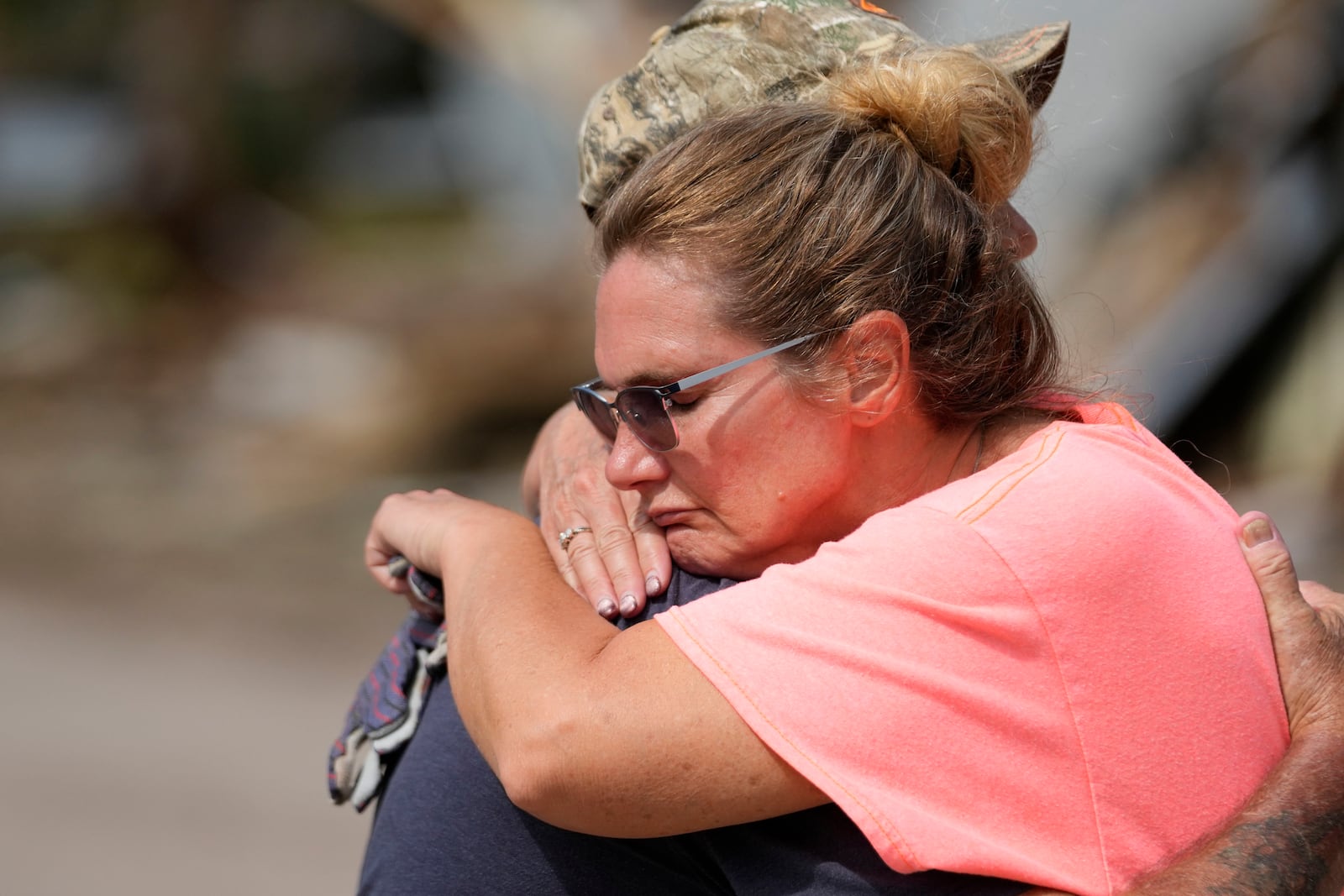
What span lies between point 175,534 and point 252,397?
5.63 ft

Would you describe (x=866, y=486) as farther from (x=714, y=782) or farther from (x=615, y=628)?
(x=714, y=782)

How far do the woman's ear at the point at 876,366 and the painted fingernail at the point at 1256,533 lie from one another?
0.50 meters

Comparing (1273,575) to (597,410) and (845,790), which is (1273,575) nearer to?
(845,790)

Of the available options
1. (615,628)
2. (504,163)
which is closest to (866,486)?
(615,628)

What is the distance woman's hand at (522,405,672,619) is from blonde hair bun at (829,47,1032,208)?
69 centimetres

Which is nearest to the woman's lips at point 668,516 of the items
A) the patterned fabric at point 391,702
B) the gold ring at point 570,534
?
the gold ring at point 570,534

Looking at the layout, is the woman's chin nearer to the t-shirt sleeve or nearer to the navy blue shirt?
the navy blue shirt

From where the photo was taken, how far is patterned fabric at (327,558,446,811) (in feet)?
6.87

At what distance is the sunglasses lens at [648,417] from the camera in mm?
1829

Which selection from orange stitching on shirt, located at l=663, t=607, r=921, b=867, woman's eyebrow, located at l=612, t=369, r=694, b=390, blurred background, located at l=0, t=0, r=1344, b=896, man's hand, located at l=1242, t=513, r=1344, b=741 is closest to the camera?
orange stitching on shirt, located at l=663, t=607, r=921, b=867

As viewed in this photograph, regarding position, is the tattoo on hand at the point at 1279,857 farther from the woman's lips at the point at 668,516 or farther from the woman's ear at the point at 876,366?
the woman's lips at the point at 668,516

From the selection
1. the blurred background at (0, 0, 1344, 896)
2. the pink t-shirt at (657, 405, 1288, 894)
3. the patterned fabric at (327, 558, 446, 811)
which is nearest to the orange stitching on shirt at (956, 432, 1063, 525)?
the pink t-shirt at (657, 405, 1288, 894)

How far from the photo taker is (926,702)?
142 cm


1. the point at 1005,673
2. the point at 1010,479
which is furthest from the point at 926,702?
the point at 1010,479
